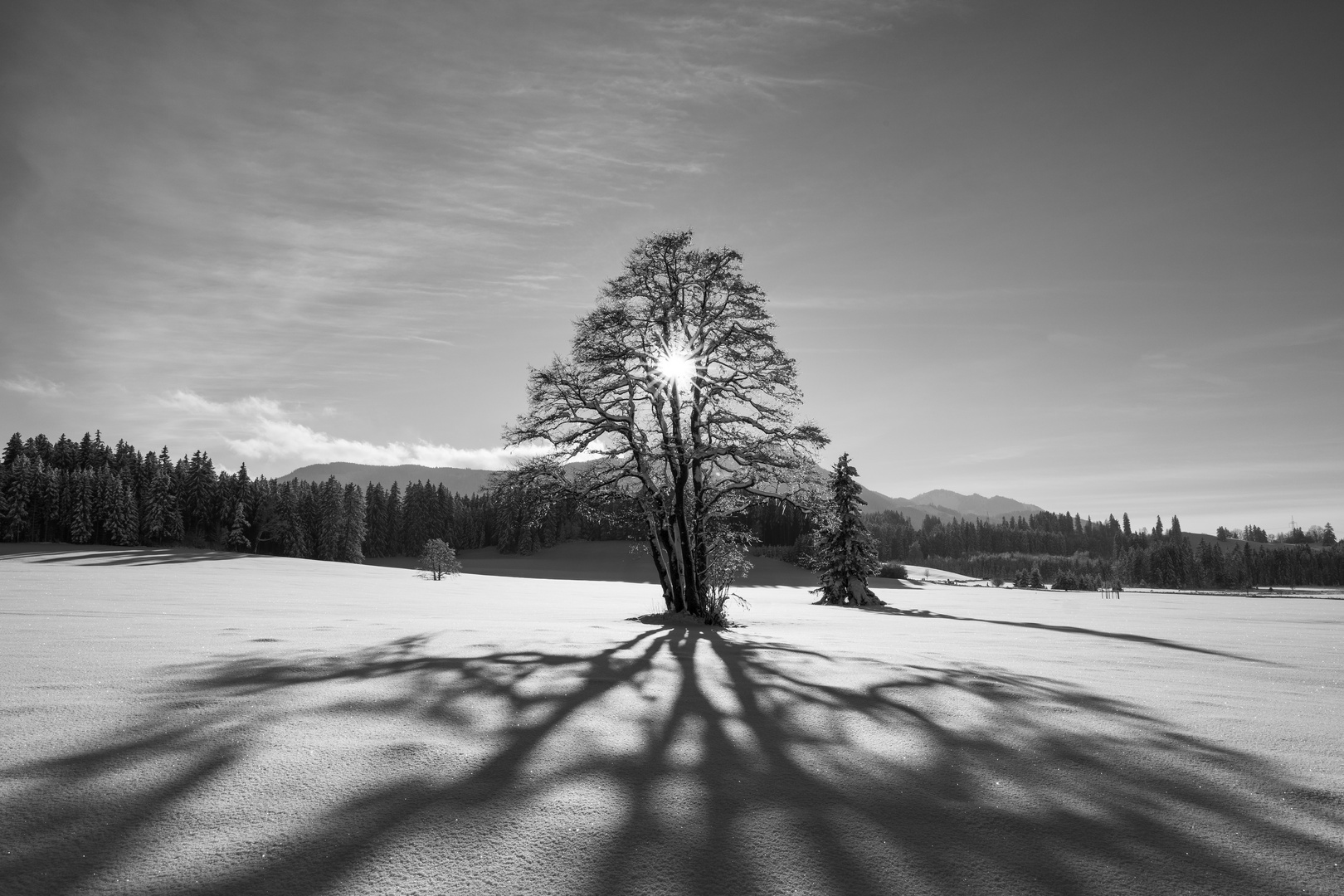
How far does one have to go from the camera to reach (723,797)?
3.99 metres

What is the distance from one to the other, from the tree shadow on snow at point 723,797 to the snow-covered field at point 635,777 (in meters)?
0.02

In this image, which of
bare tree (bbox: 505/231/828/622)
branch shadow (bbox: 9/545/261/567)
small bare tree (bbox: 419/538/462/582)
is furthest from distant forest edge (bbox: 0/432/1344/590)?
bare tree (bbox: 505/231/828/622)

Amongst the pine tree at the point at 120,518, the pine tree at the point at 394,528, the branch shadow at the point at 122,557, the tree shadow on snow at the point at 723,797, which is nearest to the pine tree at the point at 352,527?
the pine tree at the point at 394,528

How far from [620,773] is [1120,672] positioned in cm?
883

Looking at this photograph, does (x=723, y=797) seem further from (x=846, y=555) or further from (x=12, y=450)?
(x=12, y=450)

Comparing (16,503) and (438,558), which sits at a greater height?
(16,503)

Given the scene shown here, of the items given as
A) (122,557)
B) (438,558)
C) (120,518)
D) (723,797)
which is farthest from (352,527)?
(723,797)

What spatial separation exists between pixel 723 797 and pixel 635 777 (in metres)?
0.61

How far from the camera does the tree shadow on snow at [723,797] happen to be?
3.09 m

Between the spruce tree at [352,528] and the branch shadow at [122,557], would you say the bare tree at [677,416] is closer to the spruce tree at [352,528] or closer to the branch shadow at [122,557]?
the branch shadow at [122,557]

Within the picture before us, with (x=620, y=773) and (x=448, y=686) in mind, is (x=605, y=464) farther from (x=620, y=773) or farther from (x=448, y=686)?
(x=620, y=773)

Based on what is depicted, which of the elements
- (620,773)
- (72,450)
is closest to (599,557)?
(72,450)

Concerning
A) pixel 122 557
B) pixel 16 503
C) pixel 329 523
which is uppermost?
pixel 16 503

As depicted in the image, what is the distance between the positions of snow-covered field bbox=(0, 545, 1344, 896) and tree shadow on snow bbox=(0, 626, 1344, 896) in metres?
0.02
